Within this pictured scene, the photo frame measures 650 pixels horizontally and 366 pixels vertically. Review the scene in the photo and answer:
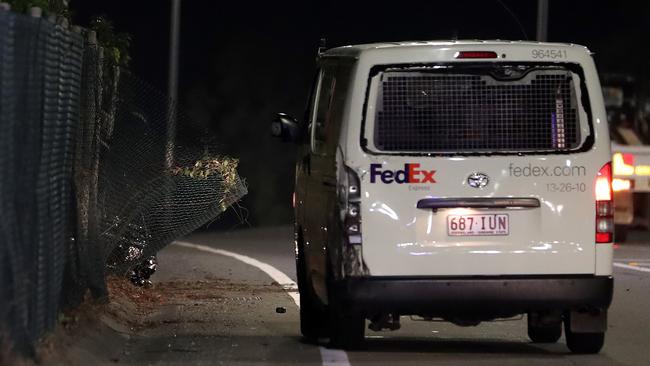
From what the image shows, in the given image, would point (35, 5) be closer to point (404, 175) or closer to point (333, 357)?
point (404, 175)

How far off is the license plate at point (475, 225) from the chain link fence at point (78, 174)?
8.32 ft

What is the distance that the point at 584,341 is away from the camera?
1113 centimetres

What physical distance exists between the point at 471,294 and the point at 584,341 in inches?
45.0

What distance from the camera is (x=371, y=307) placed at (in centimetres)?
1042

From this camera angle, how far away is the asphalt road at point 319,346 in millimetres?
10852

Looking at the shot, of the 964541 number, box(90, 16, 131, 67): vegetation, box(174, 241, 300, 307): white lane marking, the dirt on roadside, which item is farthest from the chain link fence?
the 964541 number

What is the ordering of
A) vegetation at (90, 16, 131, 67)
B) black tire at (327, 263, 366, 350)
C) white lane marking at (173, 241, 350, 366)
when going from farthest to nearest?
1. vegetation at (90, 16, 131, 67)
2. white lane marking at (173, 241, 350, 366)
3. black tire at (327, 263, 366, 350)

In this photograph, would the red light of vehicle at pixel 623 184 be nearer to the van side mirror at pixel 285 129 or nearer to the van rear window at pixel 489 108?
the van side mirror at pixel 285 129

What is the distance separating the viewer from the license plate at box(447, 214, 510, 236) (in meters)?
10.5

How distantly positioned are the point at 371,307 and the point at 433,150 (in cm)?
111

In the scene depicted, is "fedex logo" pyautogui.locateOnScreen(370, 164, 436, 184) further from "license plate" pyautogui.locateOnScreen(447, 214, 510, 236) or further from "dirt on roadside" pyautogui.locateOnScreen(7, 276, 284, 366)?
"dirt on roadside" pyautogui.locateOnScreen(7, 276, 284, 366)

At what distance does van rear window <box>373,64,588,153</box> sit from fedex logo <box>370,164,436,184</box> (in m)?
0.21

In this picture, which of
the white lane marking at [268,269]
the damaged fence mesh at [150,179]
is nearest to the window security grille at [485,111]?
the damaged fence mesh at [150,179]

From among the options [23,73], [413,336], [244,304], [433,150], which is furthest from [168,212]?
[23,73]
